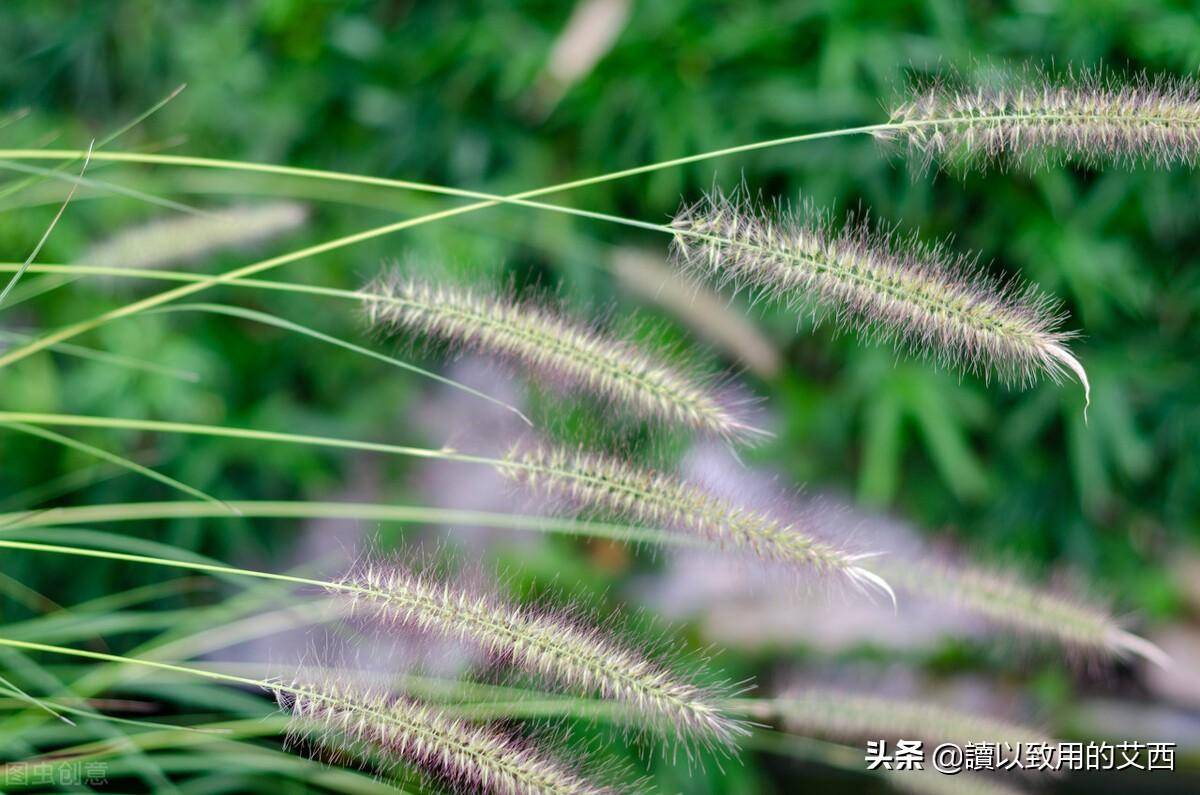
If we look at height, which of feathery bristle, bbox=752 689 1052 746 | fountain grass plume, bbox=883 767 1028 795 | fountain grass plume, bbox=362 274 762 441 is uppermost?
fountain grass plume, bbox=362 274 762 441

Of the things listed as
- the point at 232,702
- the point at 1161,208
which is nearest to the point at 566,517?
the point at 232,702

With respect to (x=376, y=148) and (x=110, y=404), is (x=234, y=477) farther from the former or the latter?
(x=376, y=148)

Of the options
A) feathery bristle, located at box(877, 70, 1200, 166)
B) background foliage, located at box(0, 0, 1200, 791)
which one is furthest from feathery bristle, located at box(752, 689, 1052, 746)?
background foliage, located at box(0, 0, 1200, 791)

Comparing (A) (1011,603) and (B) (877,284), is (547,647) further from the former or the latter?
(A) (1011,603)

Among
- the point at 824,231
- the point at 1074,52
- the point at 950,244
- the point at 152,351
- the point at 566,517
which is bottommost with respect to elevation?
the point at 566,517

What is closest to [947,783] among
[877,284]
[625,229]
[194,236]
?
[877,284]

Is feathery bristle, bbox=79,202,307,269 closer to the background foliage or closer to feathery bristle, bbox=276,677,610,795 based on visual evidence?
the background foliage

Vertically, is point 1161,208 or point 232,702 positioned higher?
A: point 1161,208
